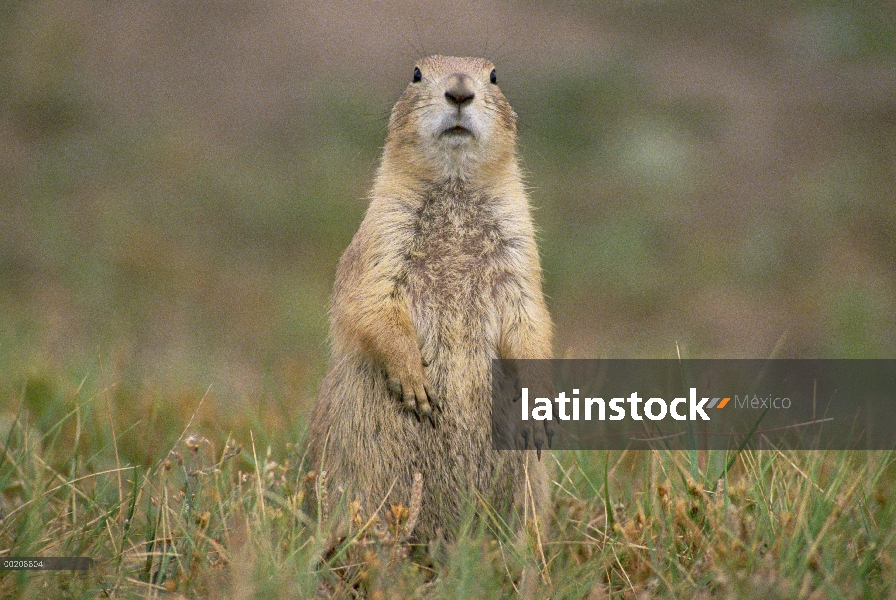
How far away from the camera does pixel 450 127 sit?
4.44 metres

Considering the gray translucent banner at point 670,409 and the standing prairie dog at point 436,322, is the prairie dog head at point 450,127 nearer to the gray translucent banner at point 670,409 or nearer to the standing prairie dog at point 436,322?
the standing prairie dog at point 436,322

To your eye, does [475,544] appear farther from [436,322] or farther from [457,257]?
[457,257]

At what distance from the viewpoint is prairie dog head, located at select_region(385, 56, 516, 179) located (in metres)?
4.43

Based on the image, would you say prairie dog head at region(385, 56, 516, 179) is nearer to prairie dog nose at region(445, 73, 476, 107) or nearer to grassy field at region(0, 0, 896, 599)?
prairie dog nose at region(445, 73, 476, 107)

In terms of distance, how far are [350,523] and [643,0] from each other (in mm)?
10472

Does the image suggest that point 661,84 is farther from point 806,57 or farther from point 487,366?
point 487,366

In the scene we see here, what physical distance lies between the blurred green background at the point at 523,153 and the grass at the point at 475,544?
10.6 feet

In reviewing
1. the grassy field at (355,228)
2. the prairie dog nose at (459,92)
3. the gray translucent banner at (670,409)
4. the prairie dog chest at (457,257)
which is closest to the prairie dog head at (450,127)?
the prairie dog nose at (459,92)

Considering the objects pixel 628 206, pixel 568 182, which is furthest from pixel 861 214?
pixel 568 182

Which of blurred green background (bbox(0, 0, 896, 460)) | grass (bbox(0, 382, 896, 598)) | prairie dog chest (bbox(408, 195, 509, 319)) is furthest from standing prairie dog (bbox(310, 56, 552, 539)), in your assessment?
blurred green background (bbox(0, 0, 896, 460))

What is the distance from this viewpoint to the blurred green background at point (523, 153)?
30.0ft

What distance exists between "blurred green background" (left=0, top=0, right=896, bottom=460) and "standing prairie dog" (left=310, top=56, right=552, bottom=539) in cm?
289

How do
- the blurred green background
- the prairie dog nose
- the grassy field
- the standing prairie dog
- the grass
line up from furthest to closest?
the blurred green background < the prairie dog nose < the standing prairie dog < the grassy field < the grass

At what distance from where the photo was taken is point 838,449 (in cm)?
456
